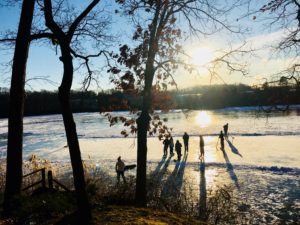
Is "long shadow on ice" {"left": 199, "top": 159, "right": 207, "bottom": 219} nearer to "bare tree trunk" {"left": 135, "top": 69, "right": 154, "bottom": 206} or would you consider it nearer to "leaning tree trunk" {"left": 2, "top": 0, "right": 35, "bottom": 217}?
"bare tree trunk" {"left": 135, "top": 69, "right": 154, "bottom": 206}

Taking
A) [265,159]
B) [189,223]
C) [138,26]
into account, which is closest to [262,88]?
[189,223]

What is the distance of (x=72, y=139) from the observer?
6.60 meters

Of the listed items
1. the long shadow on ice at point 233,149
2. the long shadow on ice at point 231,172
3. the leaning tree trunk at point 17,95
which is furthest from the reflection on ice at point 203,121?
the leaning tree trunk at point 17,95

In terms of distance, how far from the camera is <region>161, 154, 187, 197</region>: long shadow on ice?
43.7 feet

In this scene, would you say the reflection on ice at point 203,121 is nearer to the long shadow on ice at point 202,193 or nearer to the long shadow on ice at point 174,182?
the long shadow on ice at point 174,182

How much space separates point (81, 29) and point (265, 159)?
14213mm

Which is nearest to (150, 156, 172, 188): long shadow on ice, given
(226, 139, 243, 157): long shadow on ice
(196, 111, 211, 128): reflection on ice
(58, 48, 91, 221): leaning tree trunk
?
(226, 139, 243, 157): long shadow on ice

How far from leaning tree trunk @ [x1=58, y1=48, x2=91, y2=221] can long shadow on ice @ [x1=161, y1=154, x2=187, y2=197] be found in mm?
6497

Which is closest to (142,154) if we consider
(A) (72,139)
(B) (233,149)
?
(A) (72,139)

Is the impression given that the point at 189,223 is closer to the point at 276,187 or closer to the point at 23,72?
the point at 23,72

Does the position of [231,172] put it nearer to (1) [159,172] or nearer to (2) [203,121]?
(1) [159,172]

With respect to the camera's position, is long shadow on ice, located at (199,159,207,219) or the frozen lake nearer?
long shadow on ice, located at (199,159,207,219)

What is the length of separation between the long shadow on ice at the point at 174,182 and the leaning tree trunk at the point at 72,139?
6.50 m

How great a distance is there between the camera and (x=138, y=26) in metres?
10.5
